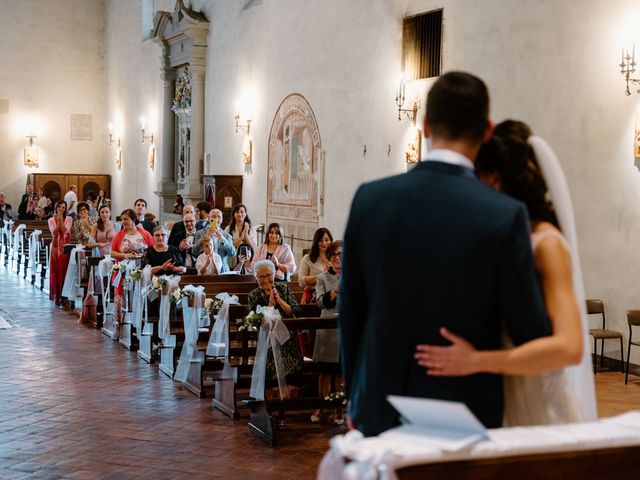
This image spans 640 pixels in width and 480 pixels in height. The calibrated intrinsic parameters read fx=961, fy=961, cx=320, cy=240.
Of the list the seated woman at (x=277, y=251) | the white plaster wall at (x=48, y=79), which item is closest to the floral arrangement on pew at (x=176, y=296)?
the seated woman at (x=277, y=251)

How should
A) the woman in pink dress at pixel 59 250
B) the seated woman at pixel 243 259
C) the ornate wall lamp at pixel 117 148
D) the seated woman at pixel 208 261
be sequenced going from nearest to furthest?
the seated woman at pixel 208 261 → the seated woman at pixel 243 259 → the woman in pink dress at pixel 59 250 → the ornate wall lamp at pixel 117 148

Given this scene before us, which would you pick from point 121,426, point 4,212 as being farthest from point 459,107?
point 4,212

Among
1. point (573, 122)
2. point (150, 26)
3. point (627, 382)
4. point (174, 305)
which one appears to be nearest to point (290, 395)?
point (174, 305)

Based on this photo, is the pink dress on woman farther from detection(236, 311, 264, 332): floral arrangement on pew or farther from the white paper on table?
the white paper on table

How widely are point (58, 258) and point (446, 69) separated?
23.4 ft

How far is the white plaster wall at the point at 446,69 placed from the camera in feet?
31.8

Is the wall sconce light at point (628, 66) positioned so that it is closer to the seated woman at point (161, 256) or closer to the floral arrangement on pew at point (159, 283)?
the floral arrangement on pew at point (159, 283)

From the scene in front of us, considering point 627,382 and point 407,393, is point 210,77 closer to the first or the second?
point 627,382

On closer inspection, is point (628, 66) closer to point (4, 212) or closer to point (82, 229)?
point (82, 229)

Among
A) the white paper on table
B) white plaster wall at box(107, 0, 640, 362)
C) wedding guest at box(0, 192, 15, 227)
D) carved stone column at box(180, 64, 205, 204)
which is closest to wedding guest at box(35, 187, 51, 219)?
wedding guest at box(0, 192, 15, 227)

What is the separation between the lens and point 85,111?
29.9 meters

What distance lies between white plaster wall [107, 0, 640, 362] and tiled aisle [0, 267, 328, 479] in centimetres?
416

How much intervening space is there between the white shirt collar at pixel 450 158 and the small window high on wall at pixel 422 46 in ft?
33.8

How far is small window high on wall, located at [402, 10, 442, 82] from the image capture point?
12555 mm
